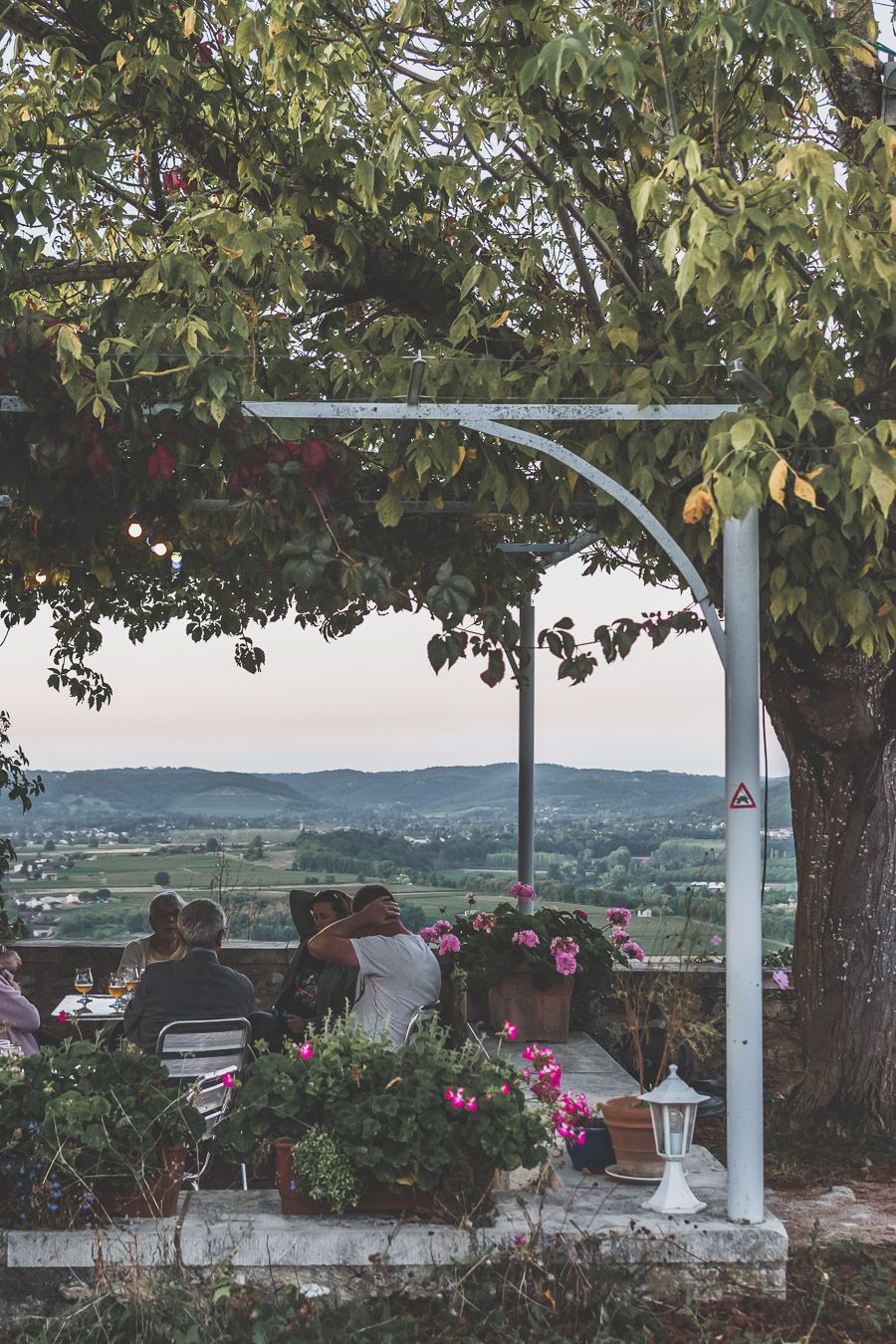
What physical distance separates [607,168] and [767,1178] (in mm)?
4104

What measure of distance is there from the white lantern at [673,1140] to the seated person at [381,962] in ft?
5.07

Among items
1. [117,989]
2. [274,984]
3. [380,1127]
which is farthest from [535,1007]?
[380,1127]

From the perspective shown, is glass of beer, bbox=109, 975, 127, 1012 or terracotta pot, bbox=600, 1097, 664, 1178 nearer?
terracotta pot, bbox=600, 1097, 664, 1178

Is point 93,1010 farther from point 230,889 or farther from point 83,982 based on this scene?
point 230,889

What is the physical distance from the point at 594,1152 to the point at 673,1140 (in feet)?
1.94

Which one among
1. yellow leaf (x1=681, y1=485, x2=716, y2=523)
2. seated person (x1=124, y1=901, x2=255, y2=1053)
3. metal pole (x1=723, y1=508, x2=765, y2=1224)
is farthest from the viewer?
seated person (x1=124, y1=901, x2=255, y2=1053)

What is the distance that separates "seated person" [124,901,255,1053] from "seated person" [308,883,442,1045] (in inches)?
17.3

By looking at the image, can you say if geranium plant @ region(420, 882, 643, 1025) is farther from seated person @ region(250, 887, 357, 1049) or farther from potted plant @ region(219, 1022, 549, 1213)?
potted plant @ region(219, 1022, 549, 1213)

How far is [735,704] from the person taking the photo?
409cm

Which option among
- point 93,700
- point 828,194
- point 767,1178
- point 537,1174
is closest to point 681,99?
point 828,194

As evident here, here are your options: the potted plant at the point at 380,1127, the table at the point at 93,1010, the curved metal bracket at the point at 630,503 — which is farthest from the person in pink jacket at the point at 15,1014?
the curved metal bracket at the point at 630,503

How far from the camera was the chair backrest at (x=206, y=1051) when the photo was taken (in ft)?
15.7

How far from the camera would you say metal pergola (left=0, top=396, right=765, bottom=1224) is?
3.96 metres

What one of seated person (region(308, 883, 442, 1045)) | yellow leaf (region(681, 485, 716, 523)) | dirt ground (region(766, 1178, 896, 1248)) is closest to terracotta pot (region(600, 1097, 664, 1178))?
dirt ground (region(766, 1178, 896, 1248))
